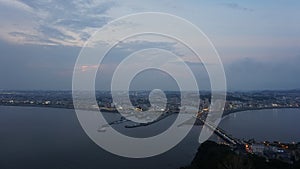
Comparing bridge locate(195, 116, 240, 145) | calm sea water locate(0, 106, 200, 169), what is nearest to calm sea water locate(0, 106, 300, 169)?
calm sea water locate(0, 106, 200, 169)

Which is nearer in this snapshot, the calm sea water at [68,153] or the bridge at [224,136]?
the calm sea water at [68,153]

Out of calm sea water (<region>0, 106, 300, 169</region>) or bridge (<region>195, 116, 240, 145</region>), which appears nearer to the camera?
calm sea water (<region>0, 106, 300, 169</region>)

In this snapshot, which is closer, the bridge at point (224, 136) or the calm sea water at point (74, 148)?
the calm sea water at point (74, 148)

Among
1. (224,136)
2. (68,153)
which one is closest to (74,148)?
(68,153)

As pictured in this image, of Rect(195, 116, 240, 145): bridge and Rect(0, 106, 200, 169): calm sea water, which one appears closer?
Rect(0, 106, 200, 169): calm sea water

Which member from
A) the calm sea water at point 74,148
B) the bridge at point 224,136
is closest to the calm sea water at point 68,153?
the calm sea water at point 74,148

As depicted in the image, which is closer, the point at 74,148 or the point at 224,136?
the point at 74,148

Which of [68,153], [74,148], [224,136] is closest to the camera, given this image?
[68,153]

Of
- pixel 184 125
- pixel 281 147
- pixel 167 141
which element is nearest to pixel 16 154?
pixel 167 141

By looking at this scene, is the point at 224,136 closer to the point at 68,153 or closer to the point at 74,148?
the point at 74,148

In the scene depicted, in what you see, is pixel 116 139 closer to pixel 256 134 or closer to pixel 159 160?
pixel 159 160

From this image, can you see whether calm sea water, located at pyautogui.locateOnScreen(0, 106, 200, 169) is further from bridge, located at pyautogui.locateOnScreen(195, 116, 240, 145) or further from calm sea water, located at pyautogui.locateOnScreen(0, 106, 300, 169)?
bridge, located at pyautogui.locateOnScreen(195, 116, 240, 145)

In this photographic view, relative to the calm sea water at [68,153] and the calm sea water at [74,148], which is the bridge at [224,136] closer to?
the calm sea water at [74,148]
